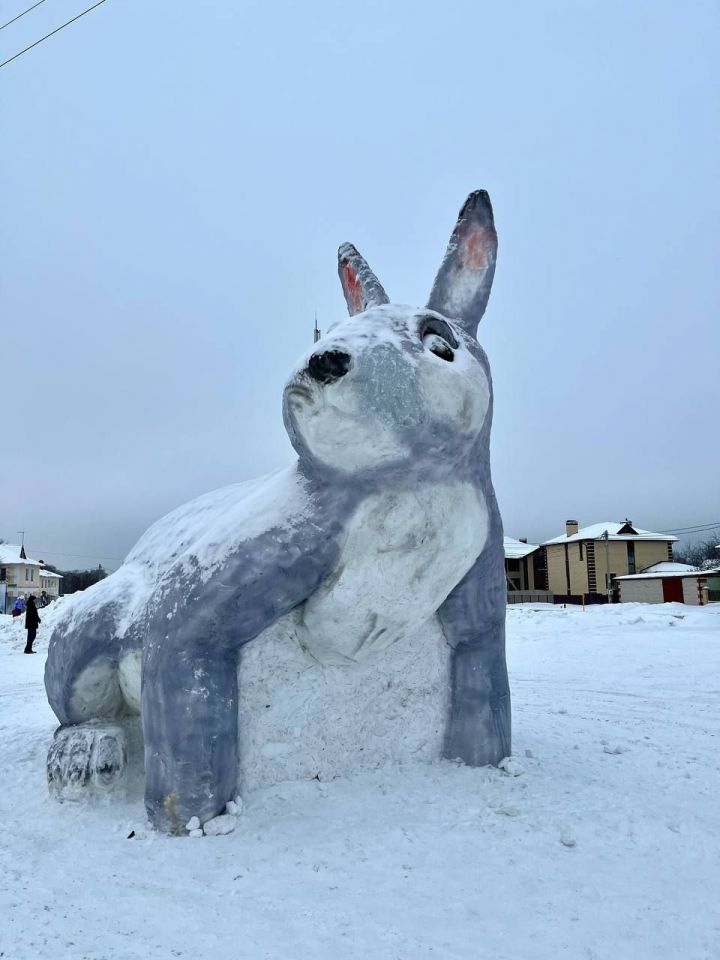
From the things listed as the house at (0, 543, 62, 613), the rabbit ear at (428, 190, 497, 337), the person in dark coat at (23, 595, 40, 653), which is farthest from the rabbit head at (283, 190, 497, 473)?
the house at (0, 543, 62, 613)

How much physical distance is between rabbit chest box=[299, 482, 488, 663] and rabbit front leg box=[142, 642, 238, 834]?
1.47ft

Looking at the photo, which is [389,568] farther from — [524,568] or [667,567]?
[524,568]

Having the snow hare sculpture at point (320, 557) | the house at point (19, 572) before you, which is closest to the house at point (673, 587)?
the snow hare sculpture at point (320, 557)

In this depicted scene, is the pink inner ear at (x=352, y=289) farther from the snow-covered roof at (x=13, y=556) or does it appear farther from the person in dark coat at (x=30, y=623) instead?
the snow-covered roof at (x=13, y=556)

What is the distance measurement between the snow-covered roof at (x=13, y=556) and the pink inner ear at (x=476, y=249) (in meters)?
42.4

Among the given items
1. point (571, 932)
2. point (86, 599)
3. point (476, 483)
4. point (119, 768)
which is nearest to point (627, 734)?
point (476, 483)

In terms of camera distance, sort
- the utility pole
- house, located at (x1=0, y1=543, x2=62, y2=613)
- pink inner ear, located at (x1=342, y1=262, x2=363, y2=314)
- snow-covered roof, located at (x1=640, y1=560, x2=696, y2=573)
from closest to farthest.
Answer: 1. pink inner ear, located at (x1=342, y1=262, x2=363, y2=314)
2. the utility pole
3. snow-covered roof, located at (x1=640, y1=560, x2=696, y2=573)
4. house, located at (x1=0, y1=543, x2=62, y2=613)

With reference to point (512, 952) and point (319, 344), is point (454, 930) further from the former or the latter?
point (319, 344)

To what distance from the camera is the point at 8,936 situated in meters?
1.91

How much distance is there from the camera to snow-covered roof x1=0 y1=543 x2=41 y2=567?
39.9 metres

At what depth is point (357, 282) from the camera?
3471 mm

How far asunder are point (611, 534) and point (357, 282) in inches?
1162

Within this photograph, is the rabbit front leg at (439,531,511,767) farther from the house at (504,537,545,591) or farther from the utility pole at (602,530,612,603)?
the house at (504,537,545,591)

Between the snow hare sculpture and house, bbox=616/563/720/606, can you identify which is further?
house, bbox=616/563/720/606
